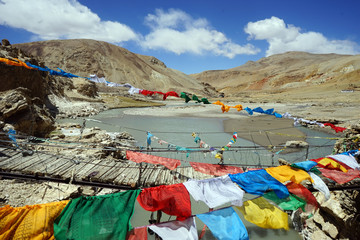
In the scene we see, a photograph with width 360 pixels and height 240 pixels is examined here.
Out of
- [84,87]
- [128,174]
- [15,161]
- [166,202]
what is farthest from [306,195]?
[84,87]

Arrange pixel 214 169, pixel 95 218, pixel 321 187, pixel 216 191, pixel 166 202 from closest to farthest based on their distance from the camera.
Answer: pixel 95 218, pixel 166 202, pixel 216 191, pixel 321 187, pixel 214 169

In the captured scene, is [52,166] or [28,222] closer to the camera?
[28,222]

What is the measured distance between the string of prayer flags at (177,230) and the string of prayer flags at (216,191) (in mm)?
596

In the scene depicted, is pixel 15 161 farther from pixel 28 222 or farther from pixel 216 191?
pixel 216 191

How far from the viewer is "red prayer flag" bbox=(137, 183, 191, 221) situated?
479 cm

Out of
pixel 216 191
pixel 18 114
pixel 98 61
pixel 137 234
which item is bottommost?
pixel 137 234

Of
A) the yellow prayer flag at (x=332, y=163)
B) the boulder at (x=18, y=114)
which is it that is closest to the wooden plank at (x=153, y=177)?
the yellow prayer flag at (x=332, y=163)

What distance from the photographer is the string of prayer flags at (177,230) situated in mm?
4590

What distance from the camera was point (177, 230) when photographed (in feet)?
15.5

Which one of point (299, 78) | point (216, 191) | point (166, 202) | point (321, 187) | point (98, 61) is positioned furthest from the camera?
point (299, 78)

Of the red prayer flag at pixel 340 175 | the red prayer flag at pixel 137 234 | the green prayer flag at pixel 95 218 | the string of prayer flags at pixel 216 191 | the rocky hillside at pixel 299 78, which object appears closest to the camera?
the green prayer flag at pixel 95 218

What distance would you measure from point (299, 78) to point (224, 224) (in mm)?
104355

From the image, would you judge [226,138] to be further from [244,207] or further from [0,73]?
[0,73]

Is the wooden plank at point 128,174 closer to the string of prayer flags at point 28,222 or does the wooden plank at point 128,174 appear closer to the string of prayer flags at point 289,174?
the string of prayer flags at point 28,222
